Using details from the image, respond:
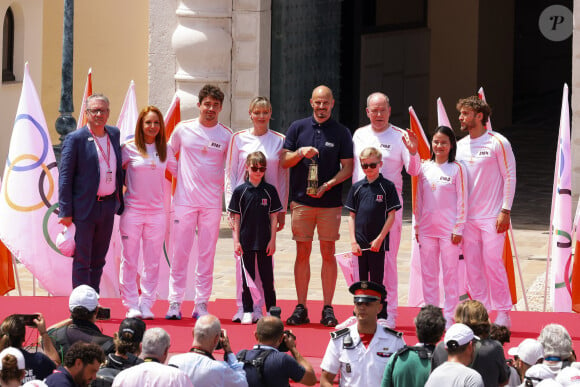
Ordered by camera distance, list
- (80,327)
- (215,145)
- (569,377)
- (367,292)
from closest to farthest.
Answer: (569,377)
(367,292)
(80,327)
(215,145)

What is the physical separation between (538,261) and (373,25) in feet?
35.8

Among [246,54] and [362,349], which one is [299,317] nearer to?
[362,349]

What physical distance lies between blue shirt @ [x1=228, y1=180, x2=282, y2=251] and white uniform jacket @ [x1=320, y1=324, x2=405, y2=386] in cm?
290

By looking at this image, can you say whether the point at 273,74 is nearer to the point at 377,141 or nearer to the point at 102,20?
the point at 102,20

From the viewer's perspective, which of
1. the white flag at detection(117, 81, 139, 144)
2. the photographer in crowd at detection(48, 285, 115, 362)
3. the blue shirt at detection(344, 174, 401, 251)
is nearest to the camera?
the photographer in crowd at detection(48, 285, 115, 362)

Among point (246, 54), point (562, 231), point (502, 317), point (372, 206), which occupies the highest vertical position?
point (246, 54)

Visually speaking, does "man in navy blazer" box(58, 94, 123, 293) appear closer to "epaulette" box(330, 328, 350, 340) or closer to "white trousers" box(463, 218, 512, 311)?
"white trousers" box(463, 218, 512, 311)

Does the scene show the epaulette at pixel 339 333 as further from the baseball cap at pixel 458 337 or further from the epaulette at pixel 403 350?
the baseball cap at pixel 458 337

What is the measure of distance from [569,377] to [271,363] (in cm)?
178

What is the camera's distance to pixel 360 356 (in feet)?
30.1

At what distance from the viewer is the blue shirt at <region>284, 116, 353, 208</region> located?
1217cm

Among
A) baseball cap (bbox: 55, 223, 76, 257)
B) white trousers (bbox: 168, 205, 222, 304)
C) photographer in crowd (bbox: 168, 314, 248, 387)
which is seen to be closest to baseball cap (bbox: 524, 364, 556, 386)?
photographer in crowd (bbox: 168, 314, 248, 387)

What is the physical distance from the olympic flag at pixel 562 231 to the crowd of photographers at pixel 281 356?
147 inches

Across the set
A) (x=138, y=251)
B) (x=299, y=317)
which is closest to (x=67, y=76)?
(x=138, y=251)
